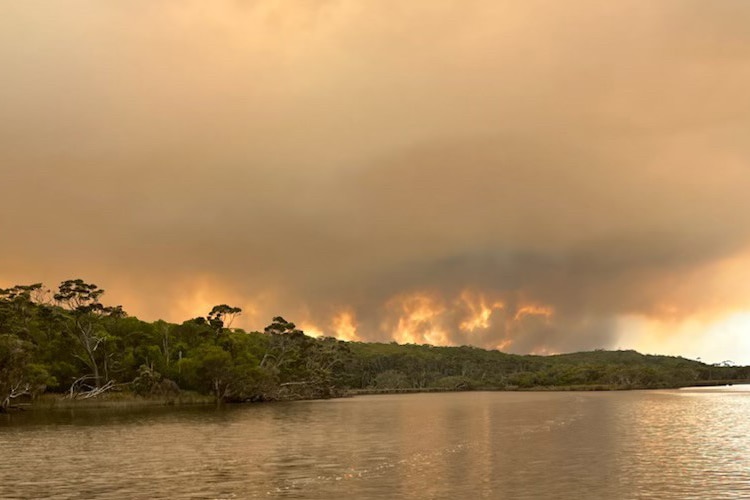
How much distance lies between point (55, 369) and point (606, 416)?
118301 mm

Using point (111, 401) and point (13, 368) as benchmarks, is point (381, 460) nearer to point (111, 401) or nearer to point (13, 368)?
point (13, 368)

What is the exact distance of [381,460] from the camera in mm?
→ 56281

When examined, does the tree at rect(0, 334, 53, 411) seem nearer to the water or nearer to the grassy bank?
the grassy bank

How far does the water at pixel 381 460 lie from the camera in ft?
137

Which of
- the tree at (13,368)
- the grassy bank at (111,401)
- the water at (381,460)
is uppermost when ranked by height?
the tree at (13,368)

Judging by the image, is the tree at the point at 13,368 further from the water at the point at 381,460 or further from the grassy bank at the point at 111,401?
the water at the point at 381,460

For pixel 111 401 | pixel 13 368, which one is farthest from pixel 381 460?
pixel 111 401

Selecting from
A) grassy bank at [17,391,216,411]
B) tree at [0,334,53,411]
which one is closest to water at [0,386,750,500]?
tree at [0,334,53,411]

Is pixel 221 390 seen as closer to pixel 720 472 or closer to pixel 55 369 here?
pixel 55 369

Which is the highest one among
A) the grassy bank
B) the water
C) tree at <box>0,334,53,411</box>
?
tree at <box>0,334,53,411</box>

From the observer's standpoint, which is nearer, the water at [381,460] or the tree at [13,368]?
the water at [381,460]

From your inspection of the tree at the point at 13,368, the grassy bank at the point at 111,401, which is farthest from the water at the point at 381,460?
the grassy bank at the point at 111,401

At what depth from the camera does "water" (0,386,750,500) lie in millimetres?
41719

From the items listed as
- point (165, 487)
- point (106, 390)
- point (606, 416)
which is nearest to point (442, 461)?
point (165, 487)
